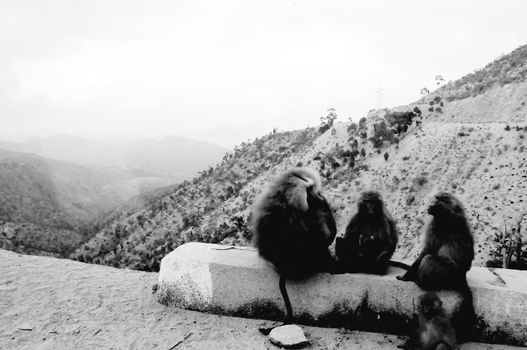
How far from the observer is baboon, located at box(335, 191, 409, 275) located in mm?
5609

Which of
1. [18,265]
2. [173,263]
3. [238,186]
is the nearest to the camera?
[173,263]

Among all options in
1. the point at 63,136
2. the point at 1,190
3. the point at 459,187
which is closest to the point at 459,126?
the point at 459,187

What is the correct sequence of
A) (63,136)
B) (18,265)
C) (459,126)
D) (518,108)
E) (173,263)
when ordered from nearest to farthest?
(173,263)
(18,265)
(459,126)
(518,108)
(63,136)

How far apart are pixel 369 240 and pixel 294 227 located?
1.10 meters

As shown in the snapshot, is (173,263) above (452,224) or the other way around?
the other way around

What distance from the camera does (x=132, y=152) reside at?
139 metres

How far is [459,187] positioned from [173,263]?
15.8 meters

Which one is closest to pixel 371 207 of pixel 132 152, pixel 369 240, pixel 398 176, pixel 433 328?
pixel 369 240

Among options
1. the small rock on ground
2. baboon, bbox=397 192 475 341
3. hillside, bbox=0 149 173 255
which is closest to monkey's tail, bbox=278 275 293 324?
the small rock on ground

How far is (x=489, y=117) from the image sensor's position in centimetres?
2952

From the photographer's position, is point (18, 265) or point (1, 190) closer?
point (18, 265)

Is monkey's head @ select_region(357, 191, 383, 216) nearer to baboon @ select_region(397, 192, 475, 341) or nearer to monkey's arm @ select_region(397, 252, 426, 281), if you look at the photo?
baboon @ select_region(397, 192, 475, 341)

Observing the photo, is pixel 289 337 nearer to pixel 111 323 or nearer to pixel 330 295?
pixel 330 295

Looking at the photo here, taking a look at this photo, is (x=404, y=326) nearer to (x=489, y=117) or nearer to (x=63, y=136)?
(x=489, y=117)
